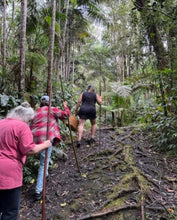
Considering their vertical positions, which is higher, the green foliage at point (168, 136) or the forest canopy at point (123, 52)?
the forest canopy at point (123, 52)

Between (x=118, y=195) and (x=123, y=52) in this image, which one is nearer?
(x=118, y=195)

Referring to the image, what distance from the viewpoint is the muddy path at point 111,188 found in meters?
2.68

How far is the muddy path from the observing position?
2.68m

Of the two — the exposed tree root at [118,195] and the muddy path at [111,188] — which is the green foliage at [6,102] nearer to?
the muddy path at [111,188]

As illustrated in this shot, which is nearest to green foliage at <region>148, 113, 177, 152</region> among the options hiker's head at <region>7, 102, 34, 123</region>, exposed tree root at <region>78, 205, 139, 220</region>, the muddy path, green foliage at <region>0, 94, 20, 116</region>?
the muddy path

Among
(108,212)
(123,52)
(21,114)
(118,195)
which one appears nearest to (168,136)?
(118,195)

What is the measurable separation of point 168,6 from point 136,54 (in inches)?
84.0

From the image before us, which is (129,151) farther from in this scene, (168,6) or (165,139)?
(168,6)

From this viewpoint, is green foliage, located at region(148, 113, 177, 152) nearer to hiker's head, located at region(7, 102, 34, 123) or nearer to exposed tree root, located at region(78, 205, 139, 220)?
exposed tree root, located at region(78, 205, 139, 220)

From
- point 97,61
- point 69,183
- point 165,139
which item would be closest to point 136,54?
point 165,139

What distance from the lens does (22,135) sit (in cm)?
213

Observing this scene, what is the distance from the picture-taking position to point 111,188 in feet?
10.5

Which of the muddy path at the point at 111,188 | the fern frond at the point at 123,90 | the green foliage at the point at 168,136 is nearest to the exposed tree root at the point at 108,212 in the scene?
the muddy path at the point at 111,188

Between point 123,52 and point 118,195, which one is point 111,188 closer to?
point 118,195
